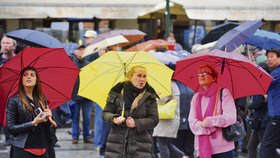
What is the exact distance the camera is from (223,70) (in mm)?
8531

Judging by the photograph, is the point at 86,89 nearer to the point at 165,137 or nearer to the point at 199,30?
the point at 165,137

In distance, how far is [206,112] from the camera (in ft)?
27.0

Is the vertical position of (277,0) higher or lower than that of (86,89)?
higher

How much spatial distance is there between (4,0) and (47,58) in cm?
958

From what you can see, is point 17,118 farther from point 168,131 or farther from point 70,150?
point 70,150

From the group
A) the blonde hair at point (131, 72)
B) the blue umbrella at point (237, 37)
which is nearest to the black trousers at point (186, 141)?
the blue umbrella at point (237, 37)

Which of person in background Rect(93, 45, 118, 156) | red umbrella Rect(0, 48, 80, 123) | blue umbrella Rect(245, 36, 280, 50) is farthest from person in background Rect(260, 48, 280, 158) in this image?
person in background Rect(93, 45, 118, 156)

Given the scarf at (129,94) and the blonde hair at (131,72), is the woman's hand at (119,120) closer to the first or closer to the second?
the scarf at (129,94)

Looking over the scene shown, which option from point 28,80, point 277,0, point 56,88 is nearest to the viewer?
point 28,80

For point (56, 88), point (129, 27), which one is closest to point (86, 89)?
point (56, 88)

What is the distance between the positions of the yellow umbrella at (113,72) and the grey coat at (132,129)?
1.77 feet

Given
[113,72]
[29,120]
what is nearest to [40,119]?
[29,120]

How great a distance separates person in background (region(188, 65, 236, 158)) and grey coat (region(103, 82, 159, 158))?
51cm

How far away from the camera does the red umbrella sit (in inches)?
318
